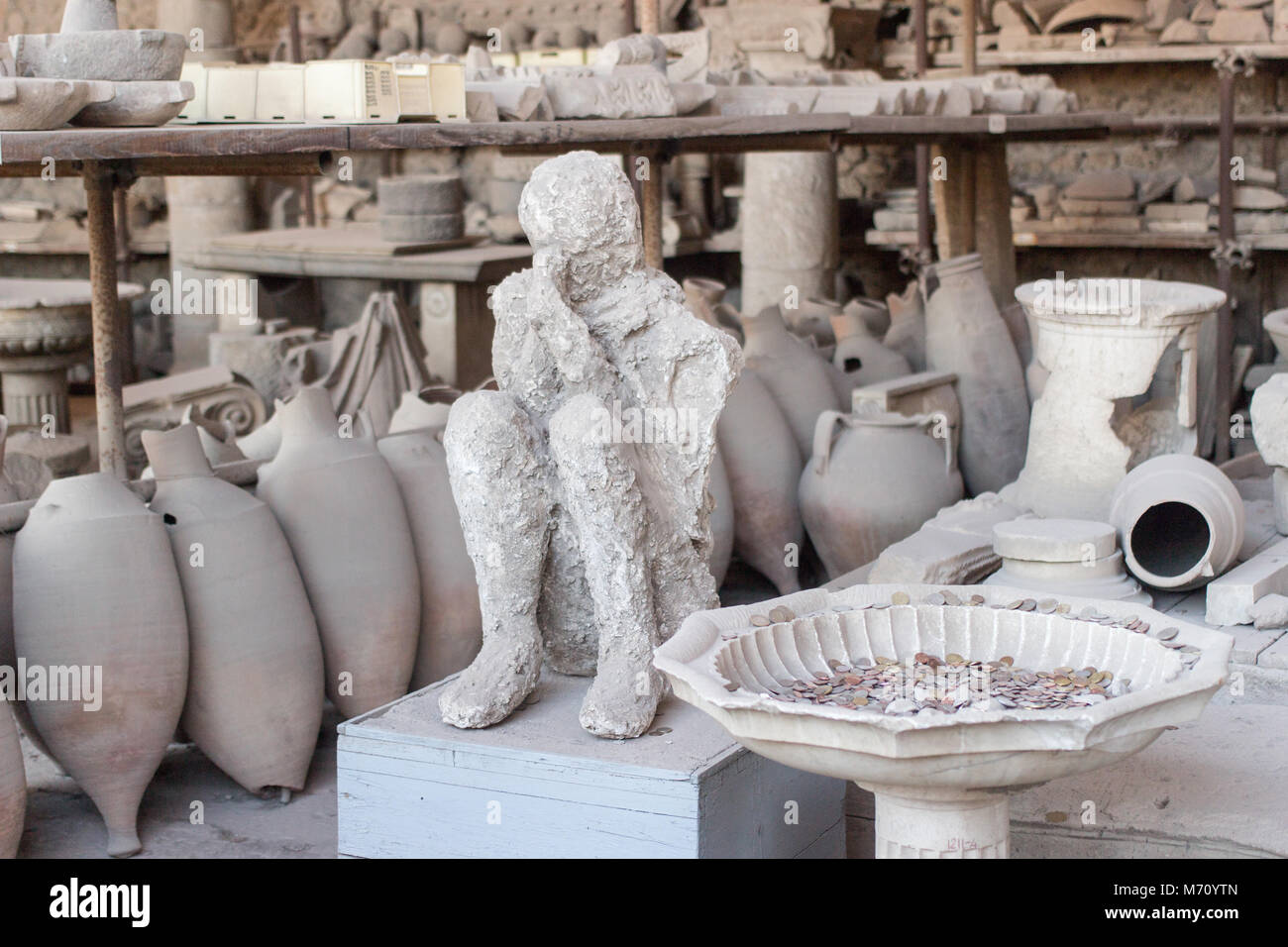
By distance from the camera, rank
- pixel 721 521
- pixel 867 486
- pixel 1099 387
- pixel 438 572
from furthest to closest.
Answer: pixel 867 486, pixel 721 521, pixel 1099 387, pixel 438 572

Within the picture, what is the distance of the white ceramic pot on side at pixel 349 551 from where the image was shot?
4121mm

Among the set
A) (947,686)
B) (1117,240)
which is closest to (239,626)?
(947,686)

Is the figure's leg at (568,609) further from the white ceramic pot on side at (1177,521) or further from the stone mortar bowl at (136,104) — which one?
the white ceramic pot on side at (1177,521)

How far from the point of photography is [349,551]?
163 inches

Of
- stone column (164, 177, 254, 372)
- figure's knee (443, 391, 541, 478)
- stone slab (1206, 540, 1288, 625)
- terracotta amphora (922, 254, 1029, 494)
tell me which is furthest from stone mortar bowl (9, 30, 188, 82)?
stone column (164, 177, 254, 372)

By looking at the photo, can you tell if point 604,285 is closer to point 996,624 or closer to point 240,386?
point 996,624

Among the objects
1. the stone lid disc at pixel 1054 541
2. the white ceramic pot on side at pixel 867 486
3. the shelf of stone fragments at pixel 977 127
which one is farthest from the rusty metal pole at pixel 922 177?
the stone lid disc at pixel 1054 541

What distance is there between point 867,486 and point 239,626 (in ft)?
7.11

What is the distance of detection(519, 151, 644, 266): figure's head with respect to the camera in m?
3.13

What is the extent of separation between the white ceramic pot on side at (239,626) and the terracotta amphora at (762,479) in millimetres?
1698

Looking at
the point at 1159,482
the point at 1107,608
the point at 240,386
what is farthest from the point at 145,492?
the point at 240,386

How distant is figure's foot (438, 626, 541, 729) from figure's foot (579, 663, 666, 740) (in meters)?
0.13

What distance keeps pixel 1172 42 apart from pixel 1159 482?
15.0 feet

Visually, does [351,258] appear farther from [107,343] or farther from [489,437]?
[489,437]
